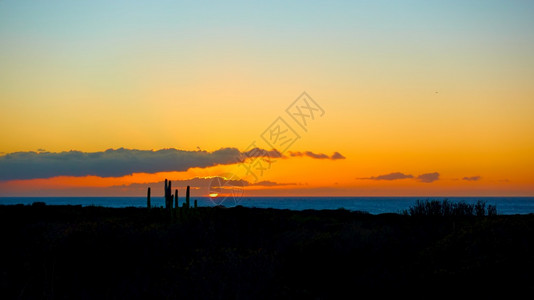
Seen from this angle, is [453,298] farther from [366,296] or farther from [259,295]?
[259,295]

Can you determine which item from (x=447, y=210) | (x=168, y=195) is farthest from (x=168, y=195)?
(x=447, y=210)

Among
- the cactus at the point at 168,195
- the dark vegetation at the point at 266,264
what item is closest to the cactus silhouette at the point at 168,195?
the cactus at the point at 168,195

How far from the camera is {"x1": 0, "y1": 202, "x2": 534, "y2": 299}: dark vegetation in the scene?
10.3 meters

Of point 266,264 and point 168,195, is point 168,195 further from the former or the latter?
point 266,264

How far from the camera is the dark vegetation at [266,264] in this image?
10289 mm

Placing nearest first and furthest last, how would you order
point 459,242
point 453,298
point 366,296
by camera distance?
point 453,298, point 366,296, point 459,242

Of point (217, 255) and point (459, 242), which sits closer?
point (217, 255)

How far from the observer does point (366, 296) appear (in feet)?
38.6

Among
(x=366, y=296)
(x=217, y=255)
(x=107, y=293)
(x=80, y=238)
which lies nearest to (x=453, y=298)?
(x=366, y=296)

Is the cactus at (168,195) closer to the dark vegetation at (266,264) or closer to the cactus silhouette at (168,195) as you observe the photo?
the cactus silhouette at (168,195)

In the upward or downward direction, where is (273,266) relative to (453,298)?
upward

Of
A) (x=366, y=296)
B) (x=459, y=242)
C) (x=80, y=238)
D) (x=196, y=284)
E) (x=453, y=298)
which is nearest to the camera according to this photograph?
(x=196, y=284)

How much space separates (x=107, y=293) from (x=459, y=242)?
8.62 meters

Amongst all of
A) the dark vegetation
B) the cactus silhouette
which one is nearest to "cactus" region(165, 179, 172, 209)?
the cactus silhouette
